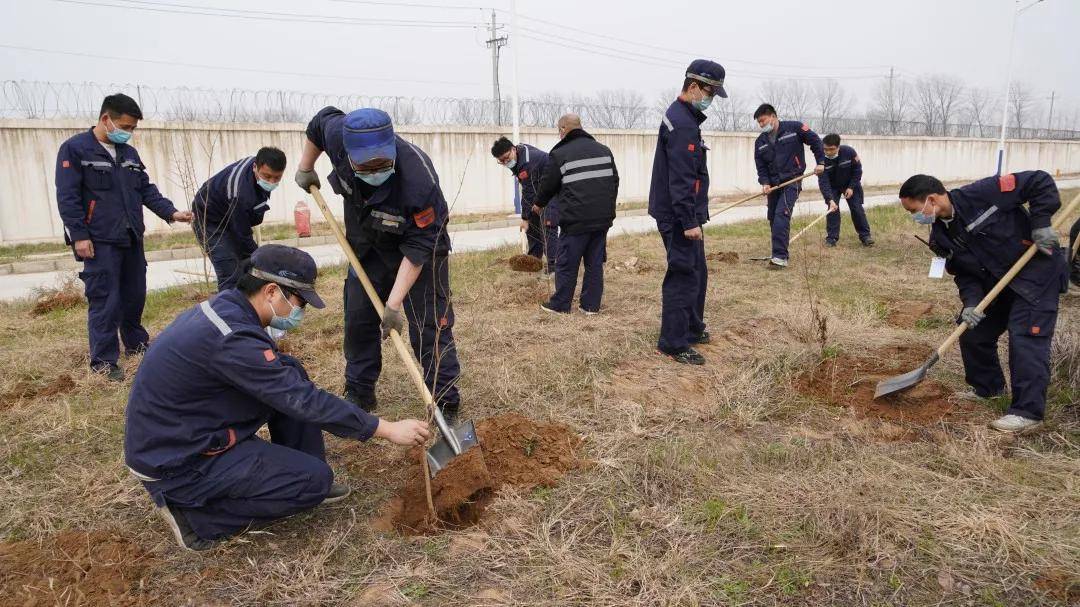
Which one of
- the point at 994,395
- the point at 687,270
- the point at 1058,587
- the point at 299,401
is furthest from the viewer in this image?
the point at 687,270

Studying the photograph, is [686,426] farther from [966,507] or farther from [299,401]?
[299,401]

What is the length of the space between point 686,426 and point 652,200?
172 centimetres

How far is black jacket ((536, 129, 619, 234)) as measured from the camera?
5.86 meters

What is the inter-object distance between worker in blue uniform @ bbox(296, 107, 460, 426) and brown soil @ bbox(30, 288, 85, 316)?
4.53m

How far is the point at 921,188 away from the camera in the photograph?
3.61m

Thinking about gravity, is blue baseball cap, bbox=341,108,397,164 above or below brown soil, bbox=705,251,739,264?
above

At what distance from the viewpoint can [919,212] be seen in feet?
12.1

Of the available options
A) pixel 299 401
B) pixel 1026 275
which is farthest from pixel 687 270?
pixel 299 401

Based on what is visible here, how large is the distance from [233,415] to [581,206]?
12.4ft

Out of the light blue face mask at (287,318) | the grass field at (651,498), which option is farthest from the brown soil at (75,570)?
the light blue face mask at (287,318)

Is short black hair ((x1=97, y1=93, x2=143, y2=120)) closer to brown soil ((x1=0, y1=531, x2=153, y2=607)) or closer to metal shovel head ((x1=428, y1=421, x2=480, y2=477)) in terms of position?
brown soil ((x1=0, y1=531, x2=153, y2=607))

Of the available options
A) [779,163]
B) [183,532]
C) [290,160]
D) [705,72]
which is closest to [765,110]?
[779,163]

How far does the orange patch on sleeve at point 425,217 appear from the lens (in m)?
3.24

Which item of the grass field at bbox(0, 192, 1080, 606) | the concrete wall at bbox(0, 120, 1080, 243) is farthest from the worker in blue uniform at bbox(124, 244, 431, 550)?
the concrete wall at bbox(0, 120, 1080, 243)
